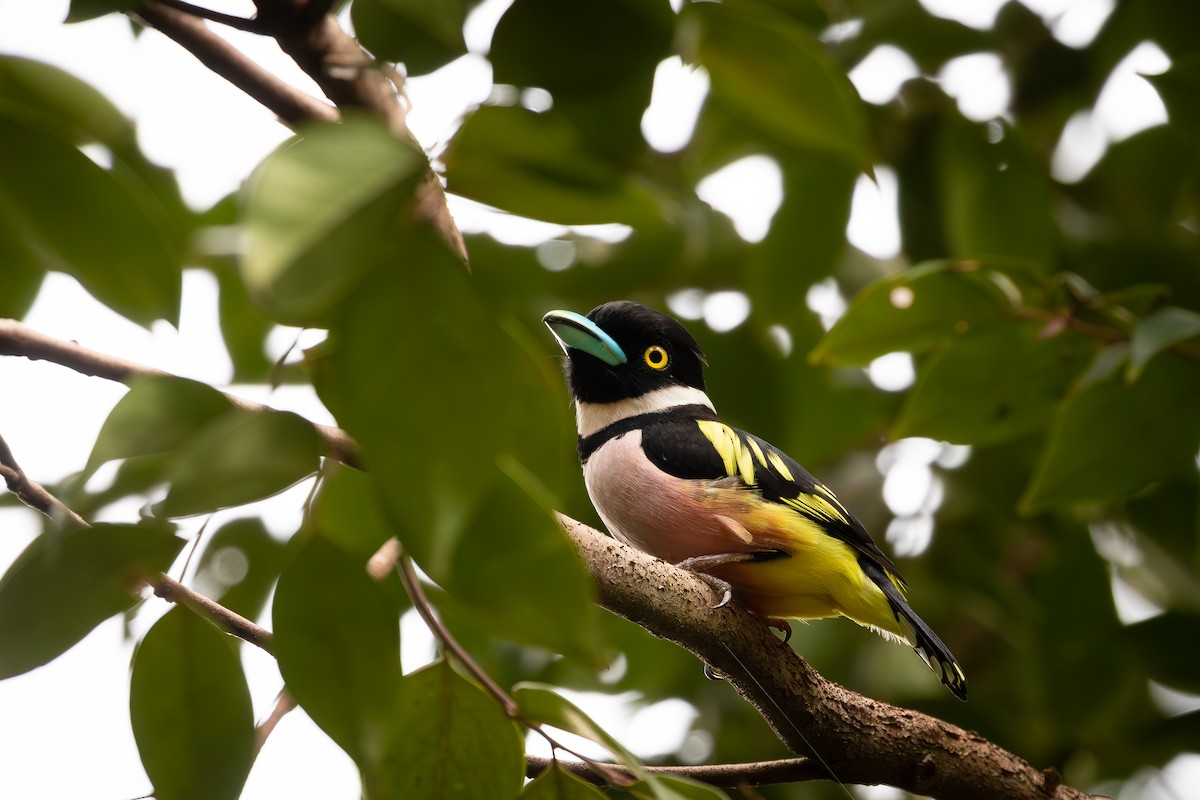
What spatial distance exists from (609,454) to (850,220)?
0.67m

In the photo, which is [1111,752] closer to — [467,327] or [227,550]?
[227,550]

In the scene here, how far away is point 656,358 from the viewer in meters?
2.43

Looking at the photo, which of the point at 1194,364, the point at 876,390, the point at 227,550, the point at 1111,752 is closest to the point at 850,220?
the point at 1194,364

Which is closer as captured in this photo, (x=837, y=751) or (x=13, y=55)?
(x=13, y=55)

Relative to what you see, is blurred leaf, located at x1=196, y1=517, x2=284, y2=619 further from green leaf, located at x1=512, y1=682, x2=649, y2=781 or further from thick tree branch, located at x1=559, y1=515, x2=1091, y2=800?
green leaf, located at x1=512, y1=682, x2=649, y2=781

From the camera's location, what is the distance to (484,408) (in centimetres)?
70

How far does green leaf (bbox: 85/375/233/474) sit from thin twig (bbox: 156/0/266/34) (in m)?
0.27

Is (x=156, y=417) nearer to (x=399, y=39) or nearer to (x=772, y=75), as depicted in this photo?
(x=399, y=39)

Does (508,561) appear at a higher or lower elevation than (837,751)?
higher

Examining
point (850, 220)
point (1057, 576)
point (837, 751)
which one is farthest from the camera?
point (1057, 576)

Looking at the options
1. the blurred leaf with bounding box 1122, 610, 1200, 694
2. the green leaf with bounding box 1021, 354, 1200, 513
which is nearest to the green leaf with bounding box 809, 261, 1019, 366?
the green leaf with bounding box 1021, 354, 1200, 513

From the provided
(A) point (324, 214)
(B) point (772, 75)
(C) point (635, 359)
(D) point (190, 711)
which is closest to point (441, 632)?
(D) point (190, 711)

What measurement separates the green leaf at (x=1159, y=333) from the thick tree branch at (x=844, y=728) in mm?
674

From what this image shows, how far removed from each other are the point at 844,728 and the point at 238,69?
1334 millimetres
